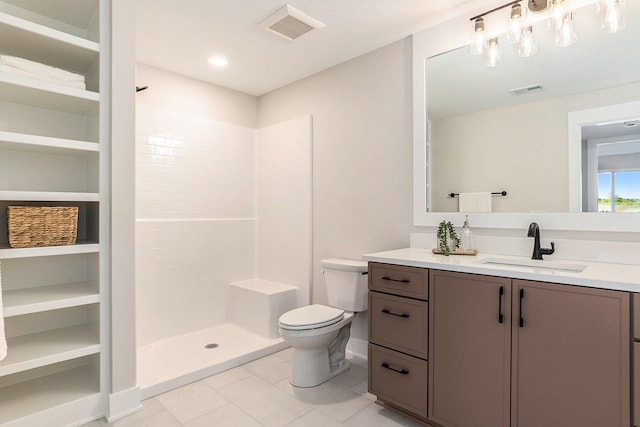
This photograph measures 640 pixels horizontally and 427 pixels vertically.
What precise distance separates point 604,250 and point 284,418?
192 centimetres

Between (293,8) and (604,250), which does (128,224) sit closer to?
(293,8)

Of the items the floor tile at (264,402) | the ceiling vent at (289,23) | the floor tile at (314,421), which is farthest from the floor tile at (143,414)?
the ceiling vent at (289,23)

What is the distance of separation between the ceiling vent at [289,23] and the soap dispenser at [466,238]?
161cm

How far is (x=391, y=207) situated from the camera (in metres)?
2.66

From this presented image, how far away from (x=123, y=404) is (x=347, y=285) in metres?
1.57

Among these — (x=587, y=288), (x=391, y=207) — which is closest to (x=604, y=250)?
(x=587, y=288)

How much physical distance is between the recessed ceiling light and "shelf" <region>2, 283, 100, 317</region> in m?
1.94

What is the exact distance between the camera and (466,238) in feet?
7.22

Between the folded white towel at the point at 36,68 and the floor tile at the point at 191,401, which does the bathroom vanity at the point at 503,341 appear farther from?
the folded white towel at the point at 36,68

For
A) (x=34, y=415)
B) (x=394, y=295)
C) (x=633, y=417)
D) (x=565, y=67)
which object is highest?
(x=565, y=67)

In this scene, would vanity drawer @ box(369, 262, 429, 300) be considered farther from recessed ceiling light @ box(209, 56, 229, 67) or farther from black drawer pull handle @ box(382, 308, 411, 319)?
recessed ceiling light @ box(209, 56, 229, 67)

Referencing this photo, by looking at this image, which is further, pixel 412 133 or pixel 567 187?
pixel 412 133

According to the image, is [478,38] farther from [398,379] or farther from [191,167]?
[191,167]

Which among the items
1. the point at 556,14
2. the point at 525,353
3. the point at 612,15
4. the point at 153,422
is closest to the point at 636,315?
the point at 525,353
